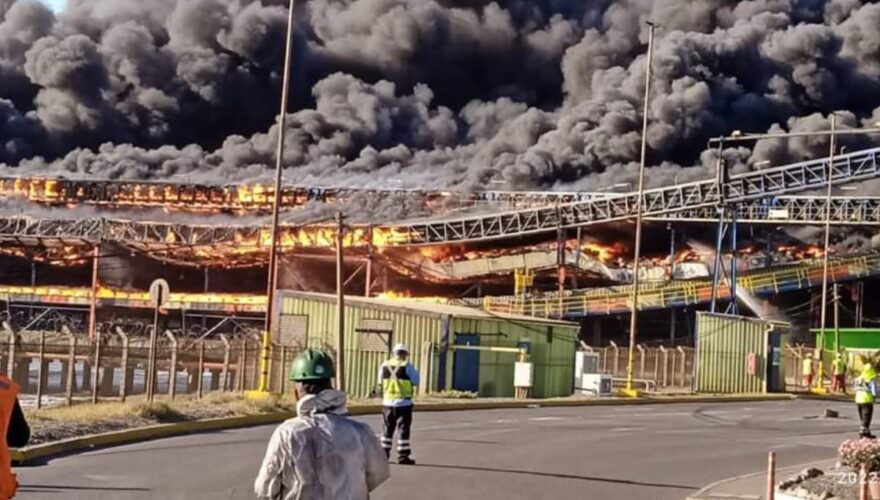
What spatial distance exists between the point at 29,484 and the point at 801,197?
55706 mm

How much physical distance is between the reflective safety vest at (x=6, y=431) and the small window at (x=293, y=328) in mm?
28710

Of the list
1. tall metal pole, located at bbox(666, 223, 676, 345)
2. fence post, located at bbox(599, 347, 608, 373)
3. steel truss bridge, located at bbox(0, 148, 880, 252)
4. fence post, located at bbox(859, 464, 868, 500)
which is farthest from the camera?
tall metal pole, located at bbox(666, 223, 676, 345)

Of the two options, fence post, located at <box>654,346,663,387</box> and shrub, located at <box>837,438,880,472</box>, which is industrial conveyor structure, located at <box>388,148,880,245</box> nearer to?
fence post, located at <box>654,346,663,387</box>

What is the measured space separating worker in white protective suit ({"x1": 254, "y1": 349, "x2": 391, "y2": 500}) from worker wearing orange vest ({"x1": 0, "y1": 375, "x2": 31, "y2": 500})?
0.99 m

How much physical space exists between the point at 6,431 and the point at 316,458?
1278mm

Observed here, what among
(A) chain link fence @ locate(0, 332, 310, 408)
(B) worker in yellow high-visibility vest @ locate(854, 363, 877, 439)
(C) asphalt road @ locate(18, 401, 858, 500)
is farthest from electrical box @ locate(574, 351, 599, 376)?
(B) worker in yellow high-visibility vest @ locate(854, 363, 877, 439)

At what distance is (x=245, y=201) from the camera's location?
75125 millimetres

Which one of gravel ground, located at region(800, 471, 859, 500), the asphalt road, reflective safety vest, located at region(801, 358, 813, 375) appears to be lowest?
the asphalt road

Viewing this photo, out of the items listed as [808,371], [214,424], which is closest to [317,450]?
[214,424]

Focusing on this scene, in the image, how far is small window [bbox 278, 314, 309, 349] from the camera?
33562mm

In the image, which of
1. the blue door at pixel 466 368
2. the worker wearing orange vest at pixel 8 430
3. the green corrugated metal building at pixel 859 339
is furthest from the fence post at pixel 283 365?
the green corrugated metal building at pixel 859 339

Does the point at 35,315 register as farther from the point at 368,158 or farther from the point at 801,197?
the point at 801,197

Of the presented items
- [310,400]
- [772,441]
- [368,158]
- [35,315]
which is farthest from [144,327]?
[310,400]

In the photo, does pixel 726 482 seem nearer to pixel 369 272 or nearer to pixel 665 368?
pixel 665 368
